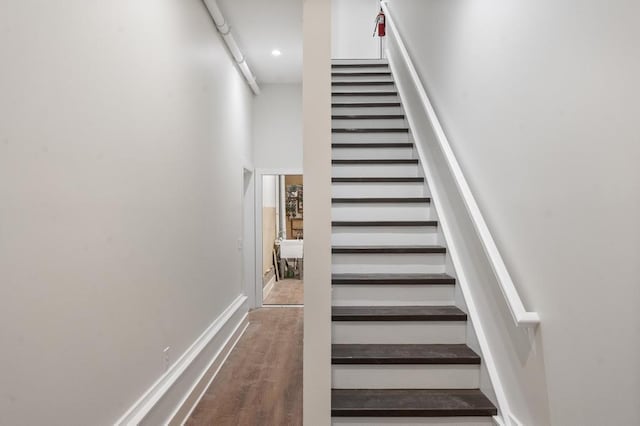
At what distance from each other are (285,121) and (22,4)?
15.5ft

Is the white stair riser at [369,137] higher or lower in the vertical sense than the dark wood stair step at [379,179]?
higher

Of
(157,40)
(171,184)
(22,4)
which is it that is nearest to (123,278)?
(171,184)

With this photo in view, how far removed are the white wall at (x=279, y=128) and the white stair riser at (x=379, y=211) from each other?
2740mm

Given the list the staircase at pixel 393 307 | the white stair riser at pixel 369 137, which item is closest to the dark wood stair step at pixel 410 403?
the staircase at pixel 393 307

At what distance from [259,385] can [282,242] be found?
174 inches

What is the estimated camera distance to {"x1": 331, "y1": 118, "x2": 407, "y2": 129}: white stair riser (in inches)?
166

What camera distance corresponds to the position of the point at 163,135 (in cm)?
257

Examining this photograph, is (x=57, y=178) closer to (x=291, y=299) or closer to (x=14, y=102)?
(x=14, y=102)

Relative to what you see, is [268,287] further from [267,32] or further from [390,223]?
[390,223]

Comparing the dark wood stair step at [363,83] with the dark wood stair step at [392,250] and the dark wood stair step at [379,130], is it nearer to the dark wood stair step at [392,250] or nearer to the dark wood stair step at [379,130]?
the dark wood stair step at [379,130]

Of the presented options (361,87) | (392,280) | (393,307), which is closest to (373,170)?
(392,280)

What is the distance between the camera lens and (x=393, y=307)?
2703mm

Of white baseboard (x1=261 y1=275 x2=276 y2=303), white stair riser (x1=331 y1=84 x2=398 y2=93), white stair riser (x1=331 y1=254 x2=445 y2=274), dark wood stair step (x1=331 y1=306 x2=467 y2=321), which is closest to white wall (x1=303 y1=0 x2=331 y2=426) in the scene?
dark wood stair step (x1=331 y1=306 x2=467 y2=321)

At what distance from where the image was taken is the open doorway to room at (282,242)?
672cm
